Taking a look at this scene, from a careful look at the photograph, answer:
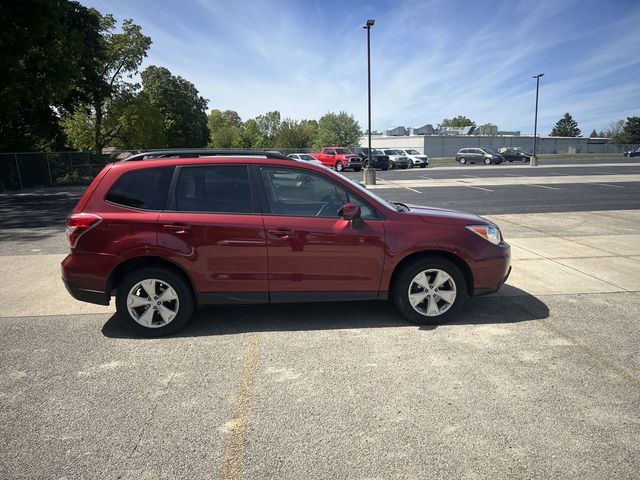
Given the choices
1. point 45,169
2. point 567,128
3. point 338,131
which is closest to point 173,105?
point 338,131

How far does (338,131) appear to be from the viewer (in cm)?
9062

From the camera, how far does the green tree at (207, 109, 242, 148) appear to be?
111312 millimetres

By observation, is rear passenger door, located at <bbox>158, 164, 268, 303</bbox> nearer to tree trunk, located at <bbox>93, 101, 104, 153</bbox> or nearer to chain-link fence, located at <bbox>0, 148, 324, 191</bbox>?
chain-link fence, located at <bbox>0, 148, 324, 191</bbox>

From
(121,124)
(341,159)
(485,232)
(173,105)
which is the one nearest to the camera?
(485,232)

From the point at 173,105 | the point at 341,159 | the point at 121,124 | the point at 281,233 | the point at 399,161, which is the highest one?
the point at 173,105

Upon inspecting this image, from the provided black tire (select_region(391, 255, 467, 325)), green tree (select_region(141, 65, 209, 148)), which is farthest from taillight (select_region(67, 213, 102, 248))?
green tree (select_region(141, 65, 209, 148))

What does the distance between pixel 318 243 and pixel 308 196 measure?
21.4 inches

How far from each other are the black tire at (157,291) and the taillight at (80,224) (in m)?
0.57

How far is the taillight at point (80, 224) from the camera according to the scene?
159 inches

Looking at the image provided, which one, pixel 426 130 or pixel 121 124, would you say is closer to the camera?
pixel 121 124

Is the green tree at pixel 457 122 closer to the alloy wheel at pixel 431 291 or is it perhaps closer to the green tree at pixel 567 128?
the green tree at pixel 567 128

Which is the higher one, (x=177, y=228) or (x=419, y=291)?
(x=177, y=228)

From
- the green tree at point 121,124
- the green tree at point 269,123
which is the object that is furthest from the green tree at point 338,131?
the green tree at point 121,124

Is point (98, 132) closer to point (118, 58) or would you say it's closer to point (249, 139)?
point (118, 58)
